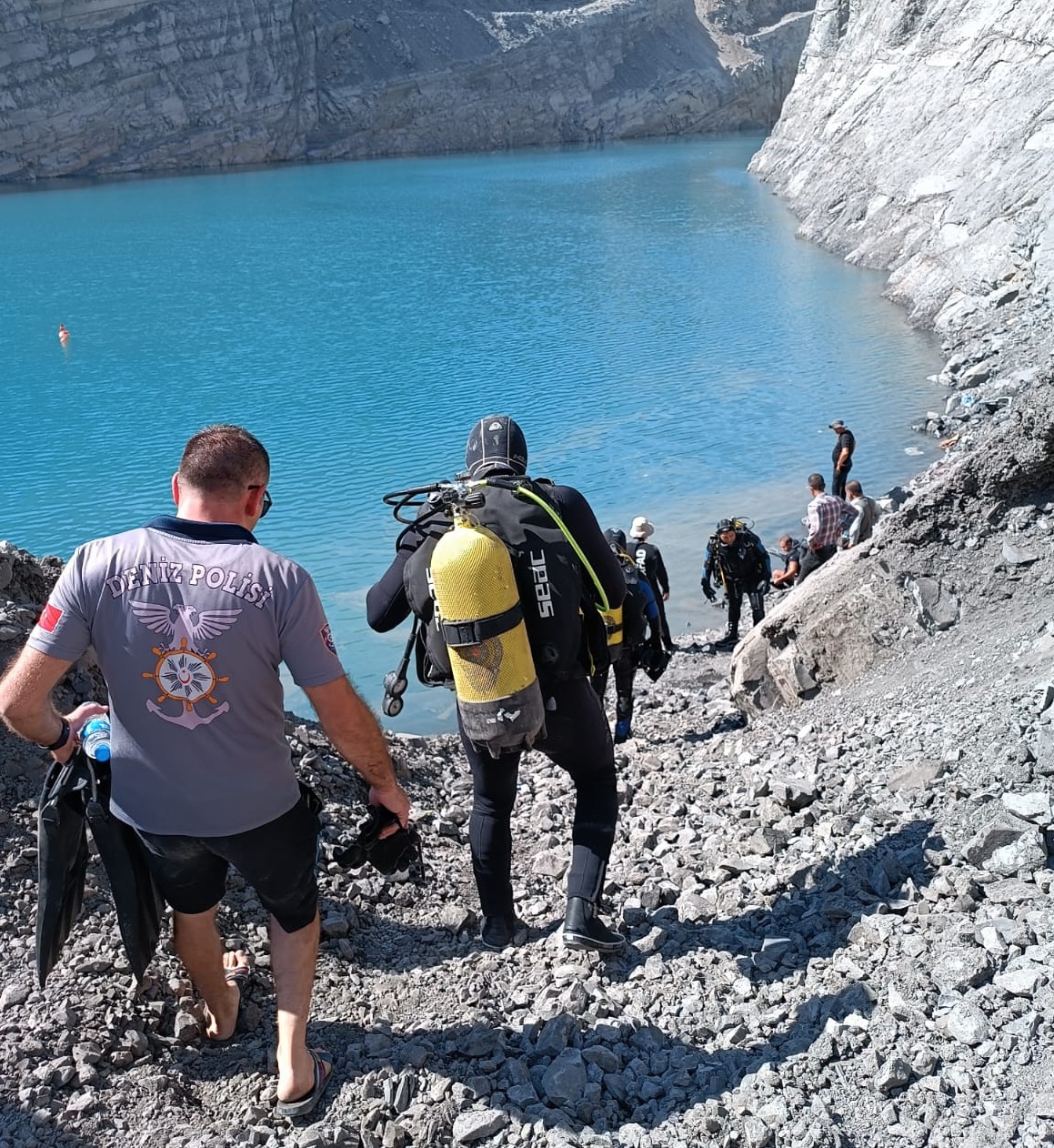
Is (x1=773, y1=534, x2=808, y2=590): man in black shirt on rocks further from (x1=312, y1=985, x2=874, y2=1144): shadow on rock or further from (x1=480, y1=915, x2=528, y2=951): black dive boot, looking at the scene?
(x1=312, y1=985, x2=874, y2=1144): shadow on rock

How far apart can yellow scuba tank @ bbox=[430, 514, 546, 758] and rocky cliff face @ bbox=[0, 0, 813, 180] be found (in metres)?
74.8

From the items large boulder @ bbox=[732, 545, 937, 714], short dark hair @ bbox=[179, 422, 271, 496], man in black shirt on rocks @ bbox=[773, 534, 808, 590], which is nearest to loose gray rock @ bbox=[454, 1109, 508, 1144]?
short dark hair @ bbox=[179, 422, 271, 496]

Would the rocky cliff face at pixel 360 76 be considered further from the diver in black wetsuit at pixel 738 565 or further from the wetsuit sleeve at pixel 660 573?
the wetsuit sleeve at pixel 660 573

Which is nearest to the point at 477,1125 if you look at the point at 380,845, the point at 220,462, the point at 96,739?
the point at 380,845

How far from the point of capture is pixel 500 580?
13.0 feet

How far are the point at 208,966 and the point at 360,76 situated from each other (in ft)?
276

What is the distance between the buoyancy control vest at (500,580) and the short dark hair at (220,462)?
0.78 metres

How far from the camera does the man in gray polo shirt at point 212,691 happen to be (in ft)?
10.7

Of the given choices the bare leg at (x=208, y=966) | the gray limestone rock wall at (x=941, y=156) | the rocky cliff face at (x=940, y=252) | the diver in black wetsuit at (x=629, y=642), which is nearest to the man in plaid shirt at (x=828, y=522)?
the rocky cliff face at (x=940, y=252)

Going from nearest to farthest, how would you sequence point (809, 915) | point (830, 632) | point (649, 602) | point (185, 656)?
point (185, 656) < point (809, 915) < point (830, 632) < point (649, 602)

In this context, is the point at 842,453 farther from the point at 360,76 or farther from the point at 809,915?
the point at 360,76

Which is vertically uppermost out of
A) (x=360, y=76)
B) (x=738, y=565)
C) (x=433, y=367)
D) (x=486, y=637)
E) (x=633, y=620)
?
(x=360, y=76)

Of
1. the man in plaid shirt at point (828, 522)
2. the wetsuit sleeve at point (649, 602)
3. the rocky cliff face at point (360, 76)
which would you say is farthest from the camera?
the rocky cliff face at point (360, 76)

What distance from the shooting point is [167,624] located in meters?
3.25
